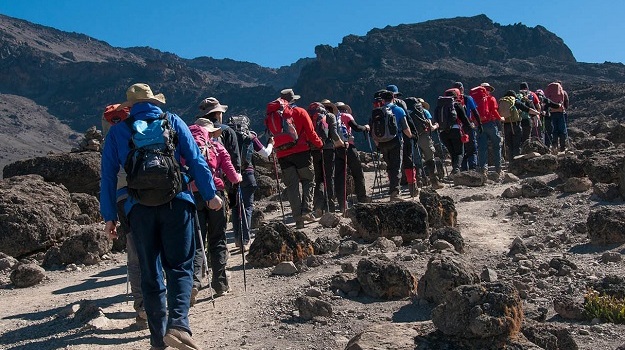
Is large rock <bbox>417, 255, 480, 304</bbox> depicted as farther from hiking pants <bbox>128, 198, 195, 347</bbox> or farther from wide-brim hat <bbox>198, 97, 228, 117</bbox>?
wide-brim hat <bbox>198, 97, 228, 117</bbox>

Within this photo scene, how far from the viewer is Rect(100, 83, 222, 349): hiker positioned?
15.2ft

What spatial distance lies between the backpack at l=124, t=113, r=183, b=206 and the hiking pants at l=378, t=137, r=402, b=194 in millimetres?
7203

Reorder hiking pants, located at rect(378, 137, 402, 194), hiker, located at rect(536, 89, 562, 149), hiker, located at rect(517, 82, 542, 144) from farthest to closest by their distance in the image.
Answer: hiker, located at rect(536, 89, 562, 149) → hiker, located at rect(517, 82, 542, 144) → hiking pants, located at rect(378, 137, 402, 194)

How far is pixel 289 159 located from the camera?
1020cm

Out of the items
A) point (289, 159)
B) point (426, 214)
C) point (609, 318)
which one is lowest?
point (609, 318)

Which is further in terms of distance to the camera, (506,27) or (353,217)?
(506,27)

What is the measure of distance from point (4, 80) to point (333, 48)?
8594 centimetres

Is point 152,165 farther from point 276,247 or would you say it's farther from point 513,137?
point 513,137

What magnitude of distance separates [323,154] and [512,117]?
6.82 metres

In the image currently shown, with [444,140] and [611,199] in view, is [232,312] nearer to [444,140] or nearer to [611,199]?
[611,199]

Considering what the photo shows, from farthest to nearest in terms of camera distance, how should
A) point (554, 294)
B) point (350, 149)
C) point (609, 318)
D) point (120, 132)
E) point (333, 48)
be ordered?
point (333, 48), point (350, 149), point (554, 294), point (609, 318), point (120, 132)

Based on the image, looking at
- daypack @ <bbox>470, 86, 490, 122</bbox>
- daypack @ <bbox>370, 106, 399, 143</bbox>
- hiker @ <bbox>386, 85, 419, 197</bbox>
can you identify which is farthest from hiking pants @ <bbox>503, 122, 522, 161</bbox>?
daypack @ <bbox>370, 106, 399, 143</bbox>

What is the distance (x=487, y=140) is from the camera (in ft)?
47.5

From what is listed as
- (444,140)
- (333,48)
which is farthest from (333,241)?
(333,48)
